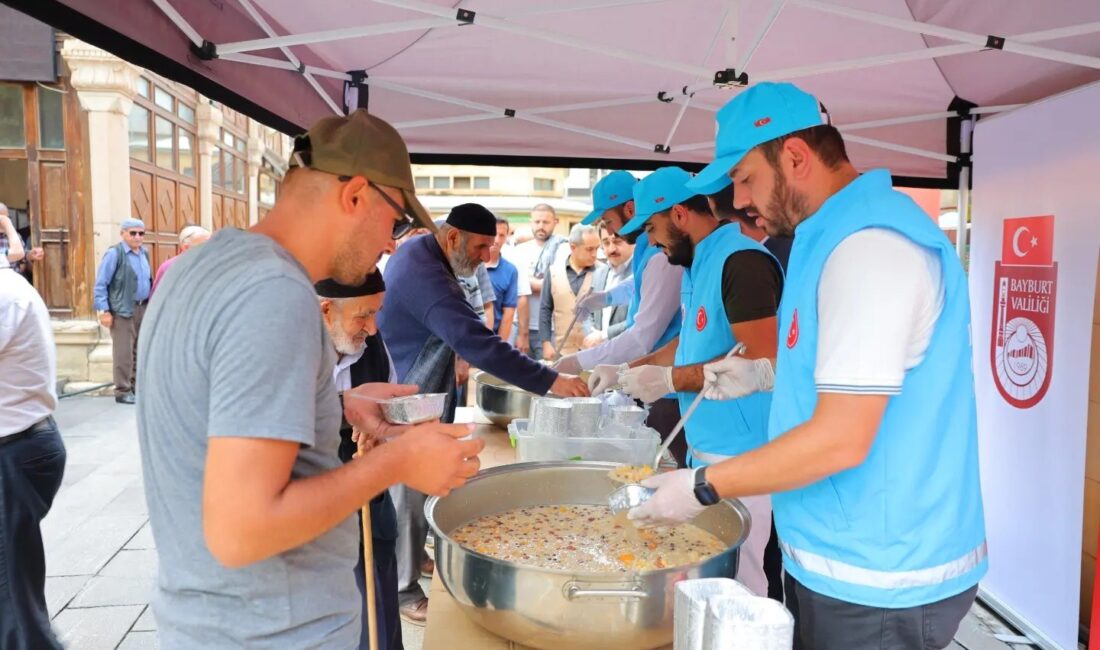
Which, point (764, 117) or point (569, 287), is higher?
point (764, 117)

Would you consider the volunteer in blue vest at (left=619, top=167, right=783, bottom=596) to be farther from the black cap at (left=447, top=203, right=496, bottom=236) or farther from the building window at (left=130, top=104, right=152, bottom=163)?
the building window at (left=130, top=104, right=152, bottom=163)

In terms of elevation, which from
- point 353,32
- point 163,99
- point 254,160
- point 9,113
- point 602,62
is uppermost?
point 163,99

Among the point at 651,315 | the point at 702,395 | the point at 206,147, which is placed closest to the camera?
the point at 702,395

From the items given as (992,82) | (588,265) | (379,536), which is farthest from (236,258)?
(588,265)

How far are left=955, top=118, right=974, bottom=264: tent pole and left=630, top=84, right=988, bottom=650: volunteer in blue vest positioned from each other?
99.6 inches

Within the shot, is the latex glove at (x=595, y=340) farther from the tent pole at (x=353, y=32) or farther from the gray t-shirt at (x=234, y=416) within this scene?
the gray t-shirt at (x=234, y=416)

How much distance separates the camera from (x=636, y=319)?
10.6 feet

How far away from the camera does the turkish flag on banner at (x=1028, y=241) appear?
9.11 ft

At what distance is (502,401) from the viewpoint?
9.16 feet

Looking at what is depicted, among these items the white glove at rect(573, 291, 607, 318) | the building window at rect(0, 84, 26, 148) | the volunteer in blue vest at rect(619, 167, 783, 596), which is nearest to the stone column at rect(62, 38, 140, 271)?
the building window at rect(0, 84, 26, 148)

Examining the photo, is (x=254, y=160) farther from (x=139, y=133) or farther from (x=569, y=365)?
(x=569, y=365)

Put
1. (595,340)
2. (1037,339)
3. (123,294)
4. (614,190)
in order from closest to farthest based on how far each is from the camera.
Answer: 1. (1037,339)
2. (614,190)
3. (595,340)
4. (123,294)

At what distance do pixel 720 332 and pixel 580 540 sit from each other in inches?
34.4

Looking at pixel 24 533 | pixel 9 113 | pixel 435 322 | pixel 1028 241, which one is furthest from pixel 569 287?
pixel 9 113
